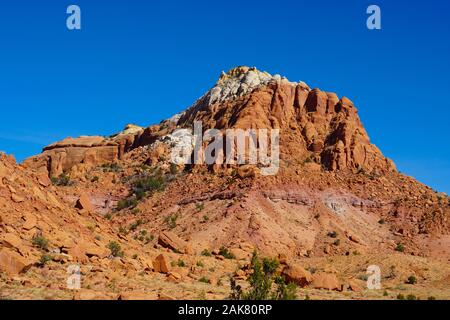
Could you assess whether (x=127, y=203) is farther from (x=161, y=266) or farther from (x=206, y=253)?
(x=161, y=266)

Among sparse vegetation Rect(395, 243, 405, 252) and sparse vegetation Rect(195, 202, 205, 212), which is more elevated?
sparse vegetation Rect(195, 202, 205, 212)

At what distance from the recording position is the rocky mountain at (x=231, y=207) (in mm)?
32594

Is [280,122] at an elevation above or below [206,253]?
above

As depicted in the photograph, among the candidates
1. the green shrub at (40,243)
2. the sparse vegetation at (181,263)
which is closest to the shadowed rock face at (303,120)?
the sparse vegetation at (181,263)

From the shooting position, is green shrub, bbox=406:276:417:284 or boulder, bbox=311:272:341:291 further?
green shrub, bbox=406:276:417:284

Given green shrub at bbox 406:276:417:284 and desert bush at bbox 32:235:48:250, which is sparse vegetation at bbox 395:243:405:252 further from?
desert bush at bbox 32:235:48:250

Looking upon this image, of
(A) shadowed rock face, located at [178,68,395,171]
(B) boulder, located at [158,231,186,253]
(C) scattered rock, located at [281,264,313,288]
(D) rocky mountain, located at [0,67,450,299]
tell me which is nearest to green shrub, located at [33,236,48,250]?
(D) rocky mountain, located at [0,67,450,299]

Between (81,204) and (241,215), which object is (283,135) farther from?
(81,204)

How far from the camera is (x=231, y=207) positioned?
190 ft

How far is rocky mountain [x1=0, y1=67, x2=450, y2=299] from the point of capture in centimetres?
3259

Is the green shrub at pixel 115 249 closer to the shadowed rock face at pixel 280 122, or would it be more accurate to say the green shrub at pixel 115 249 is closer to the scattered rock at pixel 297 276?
the scattered rock at pixel 297 276

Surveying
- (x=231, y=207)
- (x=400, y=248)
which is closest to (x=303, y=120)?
(x=231, y=207)

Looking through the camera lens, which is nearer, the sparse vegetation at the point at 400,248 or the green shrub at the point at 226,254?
the green shrub at the point at 226,254

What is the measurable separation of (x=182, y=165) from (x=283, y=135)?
1307cm
